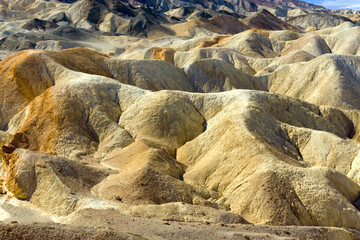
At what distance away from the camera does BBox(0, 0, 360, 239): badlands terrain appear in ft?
69.5

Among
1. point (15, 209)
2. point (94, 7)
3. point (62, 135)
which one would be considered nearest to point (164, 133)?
point (62, 135)

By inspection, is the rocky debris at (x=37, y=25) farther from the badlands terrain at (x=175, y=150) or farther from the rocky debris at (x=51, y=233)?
the rocky debris at (x=51, y=233)

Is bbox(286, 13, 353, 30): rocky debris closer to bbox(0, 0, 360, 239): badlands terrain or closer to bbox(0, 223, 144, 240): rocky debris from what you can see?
bbox(0, 0, 360, 239): badlands terrain

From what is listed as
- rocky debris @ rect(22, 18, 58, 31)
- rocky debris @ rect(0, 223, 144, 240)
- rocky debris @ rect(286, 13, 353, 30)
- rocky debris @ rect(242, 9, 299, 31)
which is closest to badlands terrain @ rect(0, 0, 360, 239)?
rocky debris @ rect(0, 223, 144, 240)

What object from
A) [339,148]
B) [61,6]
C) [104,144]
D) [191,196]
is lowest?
[61,6]

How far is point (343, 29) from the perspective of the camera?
89500mm

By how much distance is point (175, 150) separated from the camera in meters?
32.9

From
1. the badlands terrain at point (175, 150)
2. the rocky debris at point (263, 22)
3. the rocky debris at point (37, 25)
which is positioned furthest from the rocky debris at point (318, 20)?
the badlands terrain at point (175, 150)

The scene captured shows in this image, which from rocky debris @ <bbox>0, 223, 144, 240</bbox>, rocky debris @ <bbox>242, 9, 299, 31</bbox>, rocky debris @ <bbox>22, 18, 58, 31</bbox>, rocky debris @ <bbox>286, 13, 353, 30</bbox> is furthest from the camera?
rocky debris @ <bbox>286, 13, 353, 30</bbox>

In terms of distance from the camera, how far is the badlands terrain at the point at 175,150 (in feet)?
69.5

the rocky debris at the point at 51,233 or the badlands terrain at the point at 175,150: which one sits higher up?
the rocky debris at the point at 51,233

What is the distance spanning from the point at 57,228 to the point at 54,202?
26.7 feet

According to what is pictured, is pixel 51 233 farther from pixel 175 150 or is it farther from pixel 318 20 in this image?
pixel 318 20

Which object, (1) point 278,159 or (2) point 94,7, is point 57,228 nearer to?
(1) point 278,159
